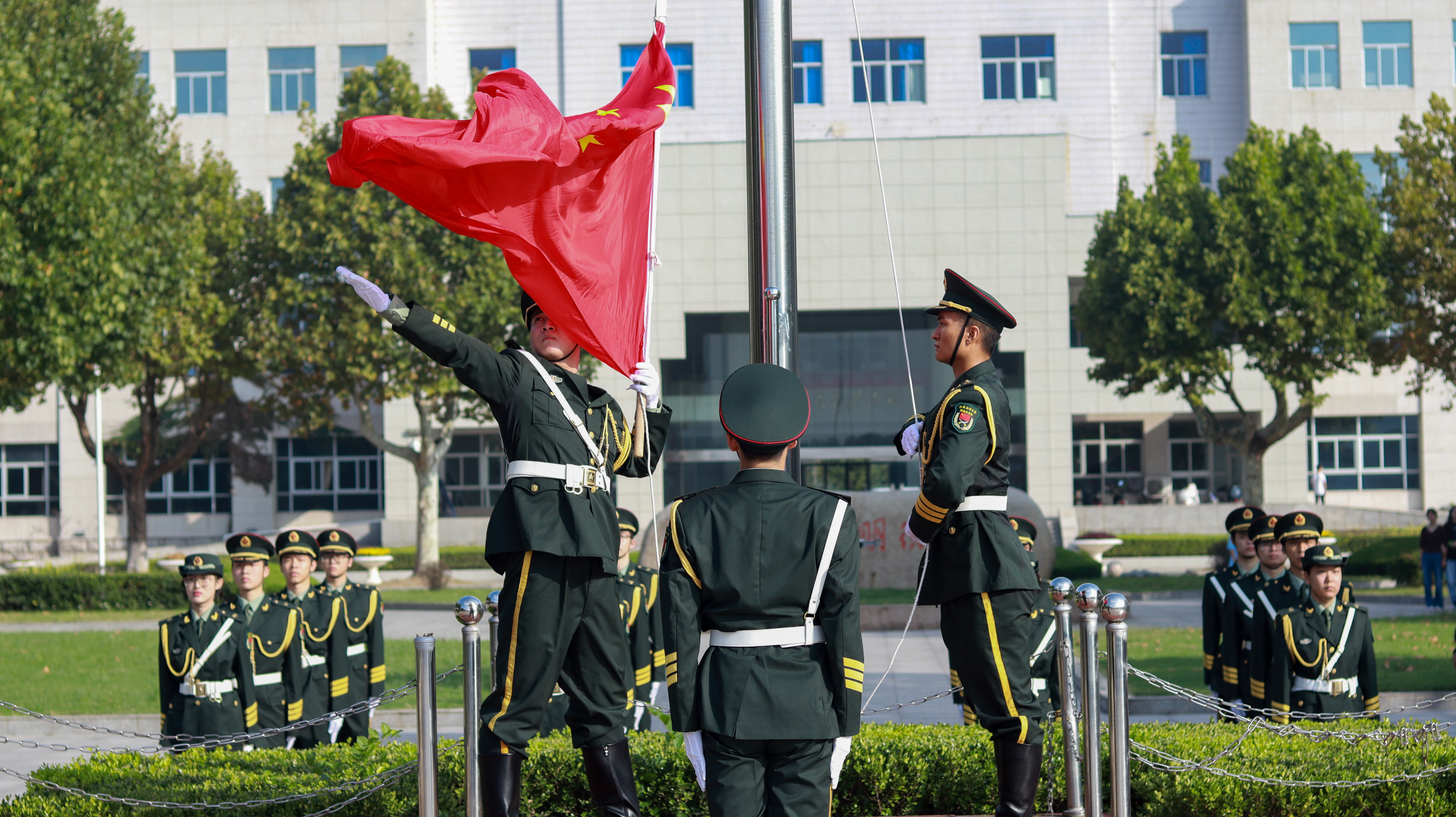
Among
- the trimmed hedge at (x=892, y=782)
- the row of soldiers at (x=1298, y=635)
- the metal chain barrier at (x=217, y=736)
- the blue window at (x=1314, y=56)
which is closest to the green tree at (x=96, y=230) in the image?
the metal chain barrier at (x=217, y=736)

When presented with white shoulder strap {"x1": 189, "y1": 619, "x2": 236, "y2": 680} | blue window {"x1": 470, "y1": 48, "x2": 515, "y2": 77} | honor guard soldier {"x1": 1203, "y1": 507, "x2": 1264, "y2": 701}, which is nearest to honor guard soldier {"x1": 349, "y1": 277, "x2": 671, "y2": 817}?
white shoulder strap {"x1": 189, "y1": 619, "x2": 236, "y2": 680}

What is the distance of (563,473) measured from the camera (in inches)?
187

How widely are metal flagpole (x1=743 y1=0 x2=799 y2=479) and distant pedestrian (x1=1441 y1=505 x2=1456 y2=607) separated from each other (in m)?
17.8

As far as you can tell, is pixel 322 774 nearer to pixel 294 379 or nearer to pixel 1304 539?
pixel 1304 539

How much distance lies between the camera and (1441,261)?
83.6 feet

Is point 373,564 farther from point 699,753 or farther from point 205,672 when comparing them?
point 699,753

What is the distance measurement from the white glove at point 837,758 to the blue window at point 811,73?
1438 inches

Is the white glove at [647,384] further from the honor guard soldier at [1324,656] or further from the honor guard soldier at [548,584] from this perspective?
the honor guard soldier at [1324,656]

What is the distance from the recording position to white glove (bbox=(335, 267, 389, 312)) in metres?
4.20

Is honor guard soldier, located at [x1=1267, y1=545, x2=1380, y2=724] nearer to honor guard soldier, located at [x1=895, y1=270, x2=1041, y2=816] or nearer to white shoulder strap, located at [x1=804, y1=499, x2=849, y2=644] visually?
honor guard soldier, located at [x1=895, y1=270, x2=1041, y2=816]

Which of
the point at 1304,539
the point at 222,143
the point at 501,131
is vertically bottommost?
the point at 1304,539

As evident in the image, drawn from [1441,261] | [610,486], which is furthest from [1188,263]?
[610,486]

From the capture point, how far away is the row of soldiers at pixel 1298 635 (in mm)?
7188

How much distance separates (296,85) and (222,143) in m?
3.08
